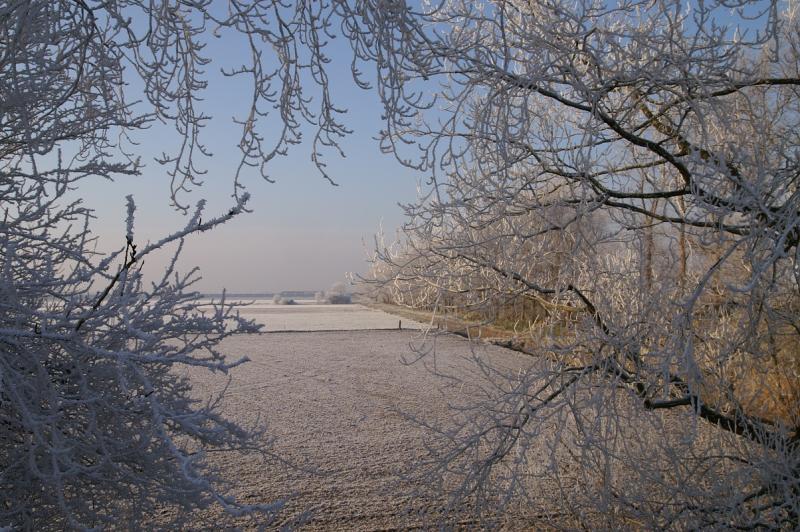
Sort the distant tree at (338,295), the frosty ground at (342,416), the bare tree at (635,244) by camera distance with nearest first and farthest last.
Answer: the bare tree at (635,244), the frosty ground at (342,416), the distant tree at (338,295)

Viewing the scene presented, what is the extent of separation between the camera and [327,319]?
13.2 m

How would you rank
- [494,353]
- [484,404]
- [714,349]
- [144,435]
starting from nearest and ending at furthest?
[144,435] → [484,404] → [714,349] → [494,353]

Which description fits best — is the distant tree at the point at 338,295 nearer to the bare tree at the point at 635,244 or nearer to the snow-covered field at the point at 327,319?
the snow-covered field at the point at 327,319

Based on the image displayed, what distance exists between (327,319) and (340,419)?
760 centimetres

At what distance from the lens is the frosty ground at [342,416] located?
12.4ft

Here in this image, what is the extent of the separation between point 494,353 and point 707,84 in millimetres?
5990

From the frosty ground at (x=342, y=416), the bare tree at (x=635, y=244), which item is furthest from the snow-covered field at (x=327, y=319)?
the bare tree at (x=635, y=244)

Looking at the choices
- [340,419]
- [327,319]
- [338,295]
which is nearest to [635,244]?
[340,419]

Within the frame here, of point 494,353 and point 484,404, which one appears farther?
point 494,353

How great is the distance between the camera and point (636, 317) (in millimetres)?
3072

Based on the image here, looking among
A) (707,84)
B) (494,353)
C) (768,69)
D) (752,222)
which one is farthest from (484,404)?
(494,353)

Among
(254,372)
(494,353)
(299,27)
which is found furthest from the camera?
(494,353)

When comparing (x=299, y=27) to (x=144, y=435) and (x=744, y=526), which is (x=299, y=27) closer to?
(x=144, y=435)

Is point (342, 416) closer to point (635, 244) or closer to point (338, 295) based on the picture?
point (635, 244)
